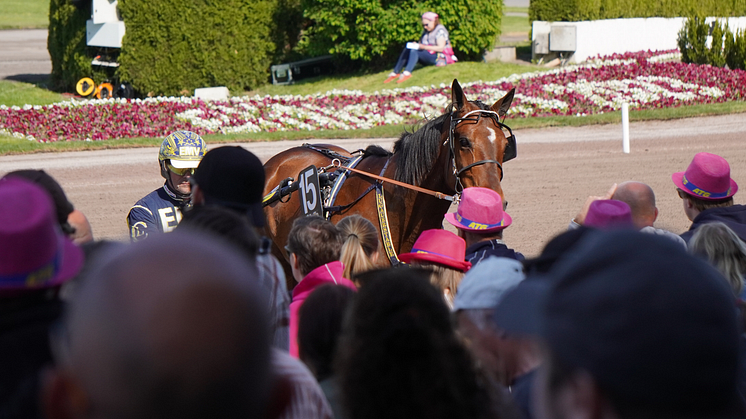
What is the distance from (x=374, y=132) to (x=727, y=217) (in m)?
9.69

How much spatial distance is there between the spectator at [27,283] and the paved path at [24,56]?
2370 centimetres

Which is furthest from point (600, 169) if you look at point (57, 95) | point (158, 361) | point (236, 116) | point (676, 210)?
point (57, 95)

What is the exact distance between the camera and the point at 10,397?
1438mm

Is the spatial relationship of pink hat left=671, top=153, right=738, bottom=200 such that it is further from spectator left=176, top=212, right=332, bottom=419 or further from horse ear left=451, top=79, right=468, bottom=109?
spectator left=176, top=212, right=332, bottom=419

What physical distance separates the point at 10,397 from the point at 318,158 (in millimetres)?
4985

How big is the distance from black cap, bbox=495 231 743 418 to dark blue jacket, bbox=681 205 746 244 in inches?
124

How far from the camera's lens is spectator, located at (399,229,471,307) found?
340 cm

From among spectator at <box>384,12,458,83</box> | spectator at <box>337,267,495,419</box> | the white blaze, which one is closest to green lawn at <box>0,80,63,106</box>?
spectator at <box>384,12,458,83</box>

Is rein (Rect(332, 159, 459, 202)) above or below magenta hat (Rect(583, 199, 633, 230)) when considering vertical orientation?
below

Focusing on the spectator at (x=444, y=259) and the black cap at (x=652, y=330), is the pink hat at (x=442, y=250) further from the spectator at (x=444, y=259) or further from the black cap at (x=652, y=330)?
the black cap at (x=652, y=330)

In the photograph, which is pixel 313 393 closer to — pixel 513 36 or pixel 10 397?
pixel 10 397

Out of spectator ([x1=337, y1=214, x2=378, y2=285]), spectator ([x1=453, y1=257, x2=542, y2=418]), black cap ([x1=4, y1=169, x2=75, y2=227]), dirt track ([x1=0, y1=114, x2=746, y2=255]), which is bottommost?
dirt track ([x1=0, y1=114, x2=746, y2=255])

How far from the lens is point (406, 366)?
1.46m

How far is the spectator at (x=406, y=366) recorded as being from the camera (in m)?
1.43
